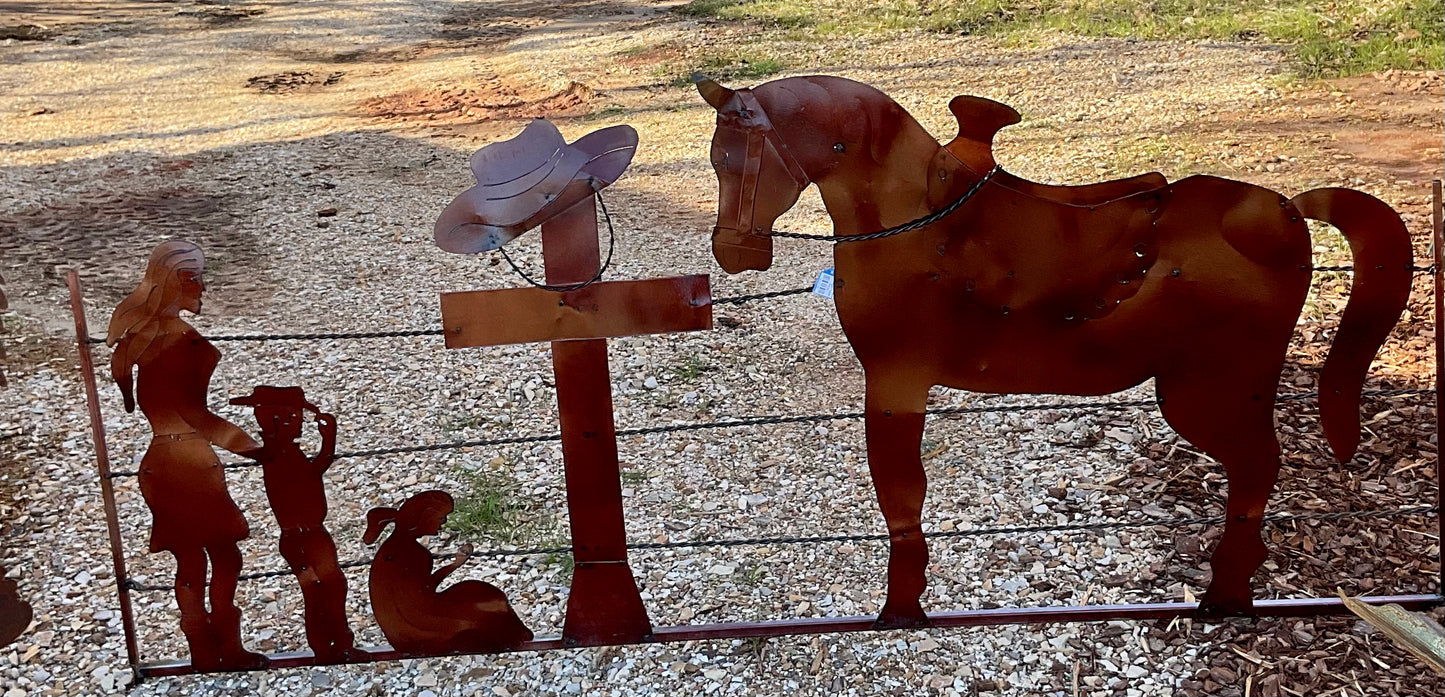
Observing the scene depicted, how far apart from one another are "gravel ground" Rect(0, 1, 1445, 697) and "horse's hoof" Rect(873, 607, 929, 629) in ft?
0.74

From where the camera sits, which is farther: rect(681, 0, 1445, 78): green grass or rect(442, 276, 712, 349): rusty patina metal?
rect(681, 0, 1445, 78): green grass

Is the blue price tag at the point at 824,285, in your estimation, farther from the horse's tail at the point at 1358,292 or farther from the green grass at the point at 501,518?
the green grass at the point at 501,518

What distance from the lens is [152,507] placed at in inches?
112

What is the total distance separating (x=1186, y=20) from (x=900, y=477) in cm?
938

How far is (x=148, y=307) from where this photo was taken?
266cm

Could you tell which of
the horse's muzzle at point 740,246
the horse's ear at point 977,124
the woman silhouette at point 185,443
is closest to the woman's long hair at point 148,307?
the woman silhouette at point 185,443

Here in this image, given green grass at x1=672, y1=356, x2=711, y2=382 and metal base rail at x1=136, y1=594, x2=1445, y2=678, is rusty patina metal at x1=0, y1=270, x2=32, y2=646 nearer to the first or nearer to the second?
metal base rail at x1=136, y1=594, x2=1445, y2=678

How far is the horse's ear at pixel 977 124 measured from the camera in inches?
101

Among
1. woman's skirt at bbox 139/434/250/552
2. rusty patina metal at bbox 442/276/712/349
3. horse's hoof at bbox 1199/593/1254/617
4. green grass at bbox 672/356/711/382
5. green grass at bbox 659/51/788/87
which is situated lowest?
horse's hoof at bbox 1199/593/1254/617

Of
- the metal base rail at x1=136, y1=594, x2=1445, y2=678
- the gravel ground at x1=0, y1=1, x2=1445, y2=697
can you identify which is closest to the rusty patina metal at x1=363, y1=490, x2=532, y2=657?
the metal base rail at x1=136, y1=594, x2=1445, y2=678

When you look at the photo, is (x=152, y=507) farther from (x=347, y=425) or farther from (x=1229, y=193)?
(x=1229, y=193)

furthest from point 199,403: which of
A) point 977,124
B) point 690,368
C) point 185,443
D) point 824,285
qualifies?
point 690,368

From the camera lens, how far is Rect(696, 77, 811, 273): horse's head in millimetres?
2498

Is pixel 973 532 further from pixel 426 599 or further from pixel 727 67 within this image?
pixel 727 67
